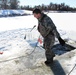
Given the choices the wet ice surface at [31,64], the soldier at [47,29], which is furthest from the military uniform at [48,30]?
the wet ice surface at [31,64]

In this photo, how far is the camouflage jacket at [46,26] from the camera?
13.4ft

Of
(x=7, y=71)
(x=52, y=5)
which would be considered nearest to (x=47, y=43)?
(x=7, y=71)

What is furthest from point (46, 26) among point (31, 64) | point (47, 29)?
point (31, 64)

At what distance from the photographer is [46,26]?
4.12 metres

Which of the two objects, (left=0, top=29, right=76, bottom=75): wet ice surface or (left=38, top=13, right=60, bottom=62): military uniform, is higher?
(left=38, top=13, right=60, bottom=62): military uniform

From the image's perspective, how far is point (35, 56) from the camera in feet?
16.8

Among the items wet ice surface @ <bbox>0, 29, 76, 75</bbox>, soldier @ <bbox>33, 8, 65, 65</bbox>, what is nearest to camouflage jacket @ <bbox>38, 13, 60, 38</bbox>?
soldier @ <bbox>33, 8, 65, 65</bbox>

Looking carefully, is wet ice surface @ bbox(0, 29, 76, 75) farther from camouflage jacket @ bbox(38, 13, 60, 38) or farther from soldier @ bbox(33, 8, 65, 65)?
camouflage jacket @ bbox(38, 13, 60, 38)

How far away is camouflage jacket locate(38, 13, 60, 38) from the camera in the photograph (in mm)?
4098

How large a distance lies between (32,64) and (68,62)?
0.89 m

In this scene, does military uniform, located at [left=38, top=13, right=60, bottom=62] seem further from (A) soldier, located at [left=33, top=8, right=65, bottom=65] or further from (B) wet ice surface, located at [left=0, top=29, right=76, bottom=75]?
(B) wet ice surface, located at [left=0, top=29, right=76, bottom=75]

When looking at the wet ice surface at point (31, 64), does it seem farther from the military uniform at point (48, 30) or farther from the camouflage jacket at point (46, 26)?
the camouflage jacket at point (46, 26)

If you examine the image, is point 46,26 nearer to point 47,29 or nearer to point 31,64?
point 47,29

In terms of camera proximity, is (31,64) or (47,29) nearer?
(47,29)
